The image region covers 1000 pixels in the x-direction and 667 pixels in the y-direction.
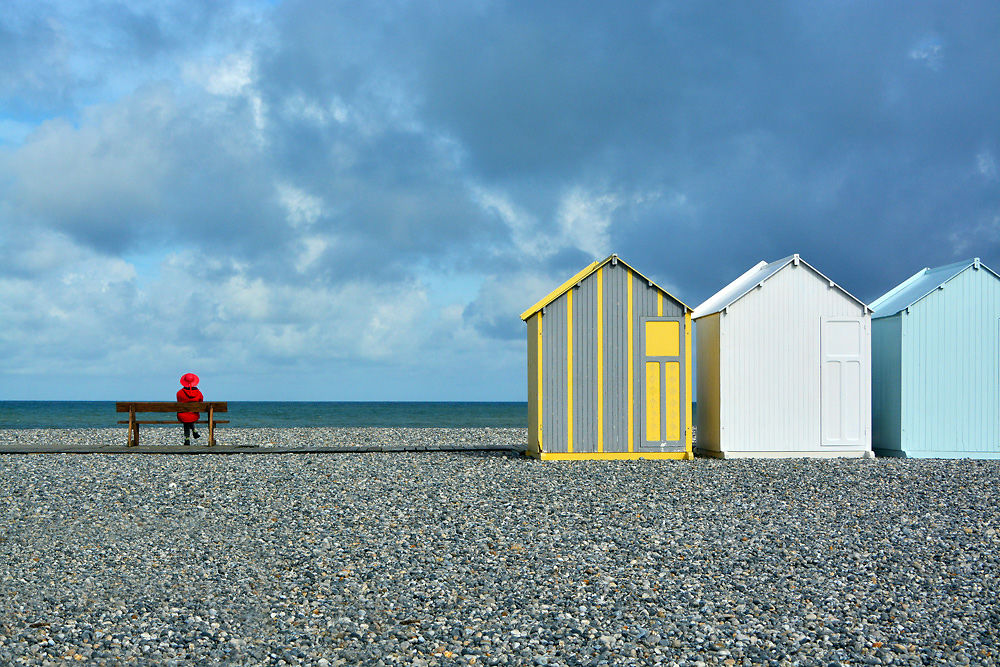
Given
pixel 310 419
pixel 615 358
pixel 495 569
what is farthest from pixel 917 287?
pixel 310 419

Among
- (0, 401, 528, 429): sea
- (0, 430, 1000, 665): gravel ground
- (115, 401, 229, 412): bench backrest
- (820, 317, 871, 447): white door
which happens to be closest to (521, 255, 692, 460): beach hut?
(0, 430, 1000, 665): gravel ground

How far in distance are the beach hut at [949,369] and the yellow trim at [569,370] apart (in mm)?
6547

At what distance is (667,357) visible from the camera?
15.8 metres

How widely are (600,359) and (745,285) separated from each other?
13.2 feet

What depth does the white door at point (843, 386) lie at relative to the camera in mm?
16547

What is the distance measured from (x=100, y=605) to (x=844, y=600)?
18.1 ft

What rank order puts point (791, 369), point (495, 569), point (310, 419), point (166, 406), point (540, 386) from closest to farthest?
point (495, 569) < point (540, 386) < point (791, 369) < point (166, 406) < point (310, 419)

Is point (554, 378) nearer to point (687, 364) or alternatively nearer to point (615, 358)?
point (615, 358)

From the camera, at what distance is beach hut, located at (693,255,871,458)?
1638 cm

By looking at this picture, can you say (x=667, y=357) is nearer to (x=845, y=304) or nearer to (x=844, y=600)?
(x=845, y=304)

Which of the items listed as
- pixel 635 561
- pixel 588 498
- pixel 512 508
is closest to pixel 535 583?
pixel 635 561

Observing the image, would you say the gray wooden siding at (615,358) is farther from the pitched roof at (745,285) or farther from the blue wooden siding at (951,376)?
the blue wooden siding at (951,376)

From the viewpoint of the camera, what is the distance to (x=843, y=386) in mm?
16547

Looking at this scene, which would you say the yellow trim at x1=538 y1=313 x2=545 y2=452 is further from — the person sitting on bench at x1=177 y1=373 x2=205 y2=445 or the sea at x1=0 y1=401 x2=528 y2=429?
the sea at x1=0 y1=401 x2=528 y2=429
